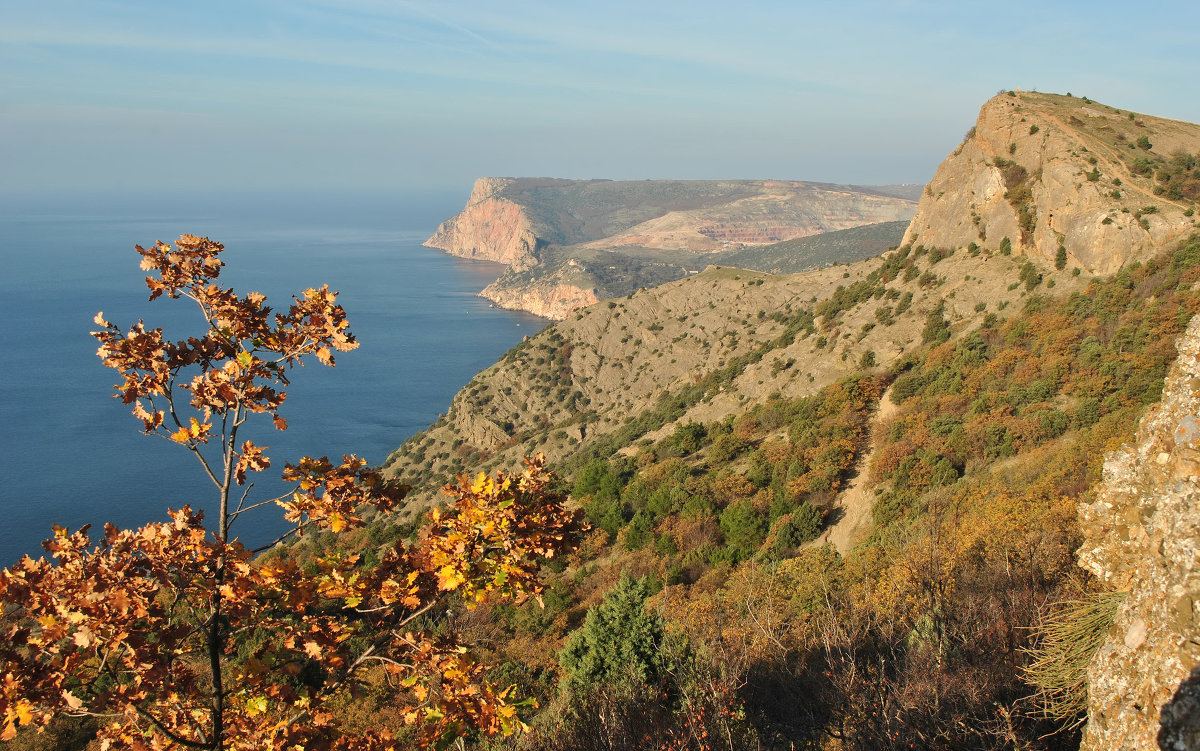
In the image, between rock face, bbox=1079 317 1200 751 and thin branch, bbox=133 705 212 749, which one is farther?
Result: thin branch, bbox=133 705 212 749

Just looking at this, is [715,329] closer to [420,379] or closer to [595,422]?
[595,422]

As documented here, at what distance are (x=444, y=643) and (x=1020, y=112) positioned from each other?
127 feet

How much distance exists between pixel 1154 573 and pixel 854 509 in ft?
59.1

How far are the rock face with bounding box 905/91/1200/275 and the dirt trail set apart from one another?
455 inches

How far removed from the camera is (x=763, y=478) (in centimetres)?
2427

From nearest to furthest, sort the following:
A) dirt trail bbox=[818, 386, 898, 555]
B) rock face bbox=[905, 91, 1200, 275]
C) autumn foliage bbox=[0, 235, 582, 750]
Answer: autumn foliage bbox=[0, 235, 582, 750], dirt trail bbox=[818, 386, 898, 555], rock face bbox=[905, 91, 1200, 275]

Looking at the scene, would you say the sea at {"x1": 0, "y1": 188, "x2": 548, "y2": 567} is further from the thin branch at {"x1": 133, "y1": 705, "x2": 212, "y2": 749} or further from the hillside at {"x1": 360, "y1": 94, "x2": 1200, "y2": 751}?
the thin branch at {"x1": 133, "y1": 705, "x2": 212, "y2": 749}

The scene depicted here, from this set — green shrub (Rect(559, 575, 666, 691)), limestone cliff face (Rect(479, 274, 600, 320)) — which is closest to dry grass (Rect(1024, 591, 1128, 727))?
green shrub (Rect(559, 575, 666, 691))

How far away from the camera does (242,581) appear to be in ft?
12.2

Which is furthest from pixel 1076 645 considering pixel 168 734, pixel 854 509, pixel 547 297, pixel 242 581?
pixel 547 297

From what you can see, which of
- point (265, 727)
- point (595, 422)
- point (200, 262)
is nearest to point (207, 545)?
point (265, 727)

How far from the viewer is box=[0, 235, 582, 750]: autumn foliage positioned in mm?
3373

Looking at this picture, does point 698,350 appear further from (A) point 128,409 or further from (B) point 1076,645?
(A) point 128,409

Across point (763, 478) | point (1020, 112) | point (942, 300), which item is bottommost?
point (763, 478)
